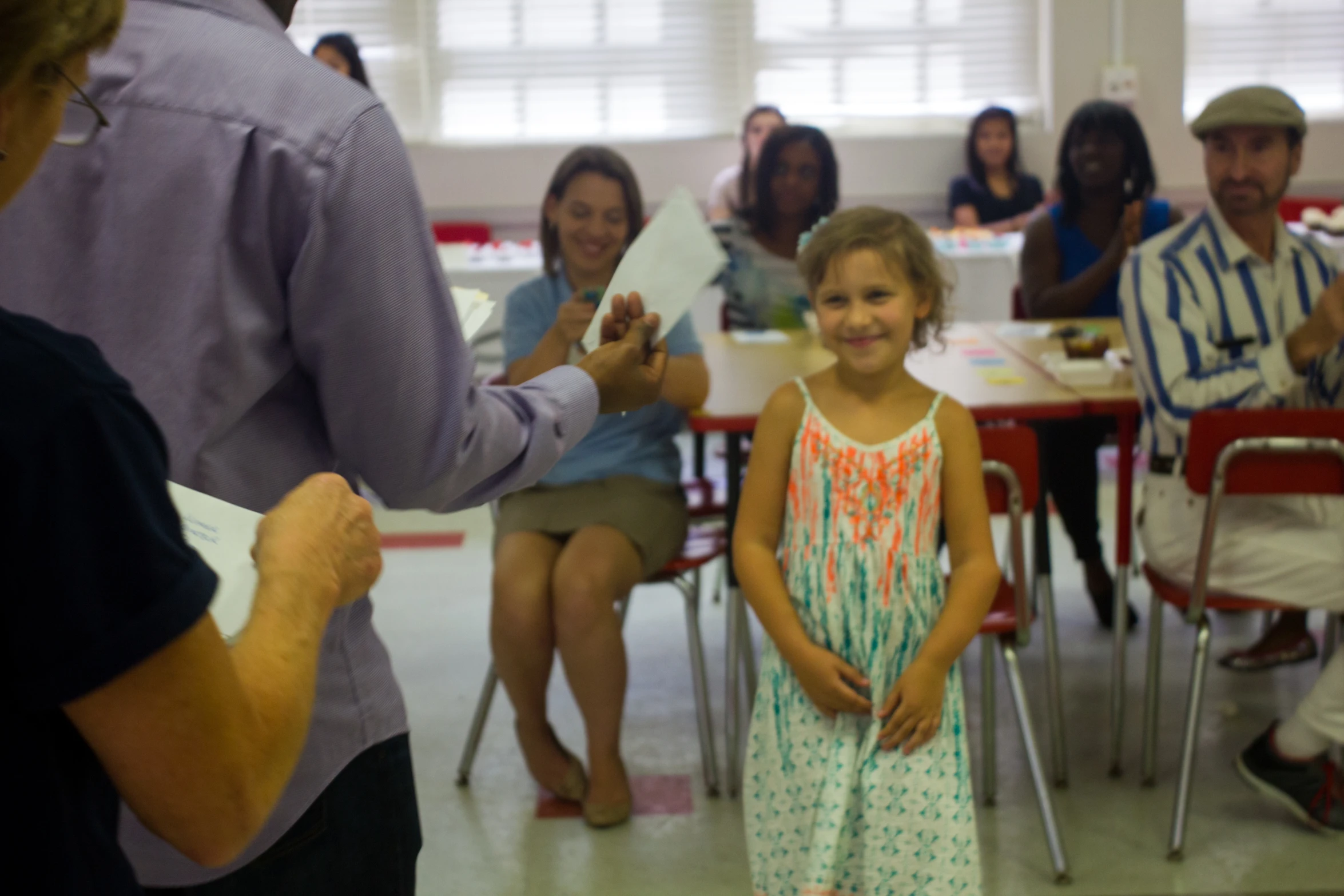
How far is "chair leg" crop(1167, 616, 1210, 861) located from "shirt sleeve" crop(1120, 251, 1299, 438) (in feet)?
1.31

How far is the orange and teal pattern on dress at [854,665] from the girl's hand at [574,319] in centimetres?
53

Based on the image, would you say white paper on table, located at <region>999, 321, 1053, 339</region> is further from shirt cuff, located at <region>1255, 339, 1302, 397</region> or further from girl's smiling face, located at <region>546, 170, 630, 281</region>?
girl's smiling face, located at <region>546, 170, 630, 281</region>

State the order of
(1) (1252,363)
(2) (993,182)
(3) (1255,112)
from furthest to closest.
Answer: (2) (993,182)
(3) (1255,112)
(1) (1252,363)

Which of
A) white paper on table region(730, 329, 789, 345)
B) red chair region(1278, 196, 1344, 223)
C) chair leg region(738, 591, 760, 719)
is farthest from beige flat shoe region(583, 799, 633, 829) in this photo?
red chair region(1278, 196, 1344, 223)

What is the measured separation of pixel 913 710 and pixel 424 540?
300 cm

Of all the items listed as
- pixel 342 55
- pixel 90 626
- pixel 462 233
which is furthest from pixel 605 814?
pixel 462 233

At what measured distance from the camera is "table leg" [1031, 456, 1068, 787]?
8.64 ft

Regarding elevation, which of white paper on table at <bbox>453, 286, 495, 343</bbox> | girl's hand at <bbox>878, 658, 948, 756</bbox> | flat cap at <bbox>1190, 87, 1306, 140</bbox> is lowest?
girl's hand at <bbox>878, 658, 948, 756</bbox>

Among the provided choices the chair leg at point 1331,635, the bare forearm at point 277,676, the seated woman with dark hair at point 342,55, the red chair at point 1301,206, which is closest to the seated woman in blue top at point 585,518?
the chair leg at point 1331,635

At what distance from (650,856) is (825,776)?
2.24 feet

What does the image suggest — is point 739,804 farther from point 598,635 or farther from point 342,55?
point 342,55

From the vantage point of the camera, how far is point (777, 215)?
12.3 feet

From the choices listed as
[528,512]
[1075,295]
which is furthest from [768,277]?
[528,512]

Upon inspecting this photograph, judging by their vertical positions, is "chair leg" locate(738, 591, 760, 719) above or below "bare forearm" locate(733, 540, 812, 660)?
below
